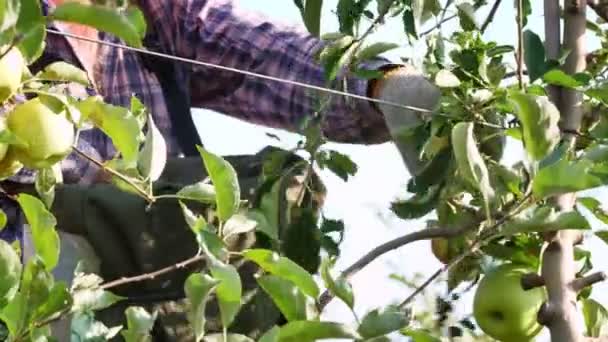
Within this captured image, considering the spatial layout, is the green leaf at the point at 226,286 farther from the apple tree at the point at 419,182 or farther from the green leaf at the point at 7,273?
the green leaf at the point at 7,273

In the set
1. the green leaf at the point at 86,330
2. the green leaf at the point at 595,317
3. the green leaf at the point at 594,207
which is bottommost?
the green leaf at the point at 86,330

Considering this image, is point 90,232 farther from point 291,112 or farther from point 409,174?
point 291,112

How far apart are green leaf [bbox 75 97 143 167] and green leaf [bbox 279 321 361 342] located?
0.16 meters

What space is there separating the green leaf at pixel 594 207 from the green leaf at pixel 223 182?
0.30 meters

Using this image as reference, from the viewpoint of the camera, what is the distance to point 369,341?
76 centimetres

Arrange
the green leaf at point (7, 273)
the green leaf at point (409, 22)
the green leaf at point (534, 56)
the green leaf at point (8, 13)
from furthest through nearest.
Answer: the green leaf at point (409, 22) < the green leaf at point (534, 56) < the green leaf at point (7, 273) < the green leaf at point (8, 13)

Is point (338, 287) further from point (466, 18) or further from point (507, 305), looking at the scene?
point (466, 18)

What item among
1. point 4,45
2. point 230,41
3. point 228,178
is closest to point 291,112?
point 230,41

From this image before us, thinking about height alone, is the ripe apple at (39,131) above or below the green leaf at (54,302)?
above

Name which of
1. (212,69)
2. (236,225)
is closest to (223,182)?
(236,225)

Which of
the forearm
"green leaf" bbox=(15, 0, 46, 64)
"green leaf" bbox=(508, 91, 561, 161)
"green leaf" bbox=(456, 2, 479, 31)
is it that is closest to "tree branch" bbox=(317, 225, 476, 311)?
"green leaf" bbox=(508, 91, 561, 161)

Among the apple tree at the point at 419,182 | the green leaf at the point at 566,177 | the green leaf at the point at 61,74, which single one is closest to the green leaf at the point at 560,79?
the apple tree at the point at 419,182

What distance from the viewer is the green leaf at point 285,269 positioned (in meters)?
0.79

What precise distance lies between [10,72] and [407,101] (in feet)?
1.63
